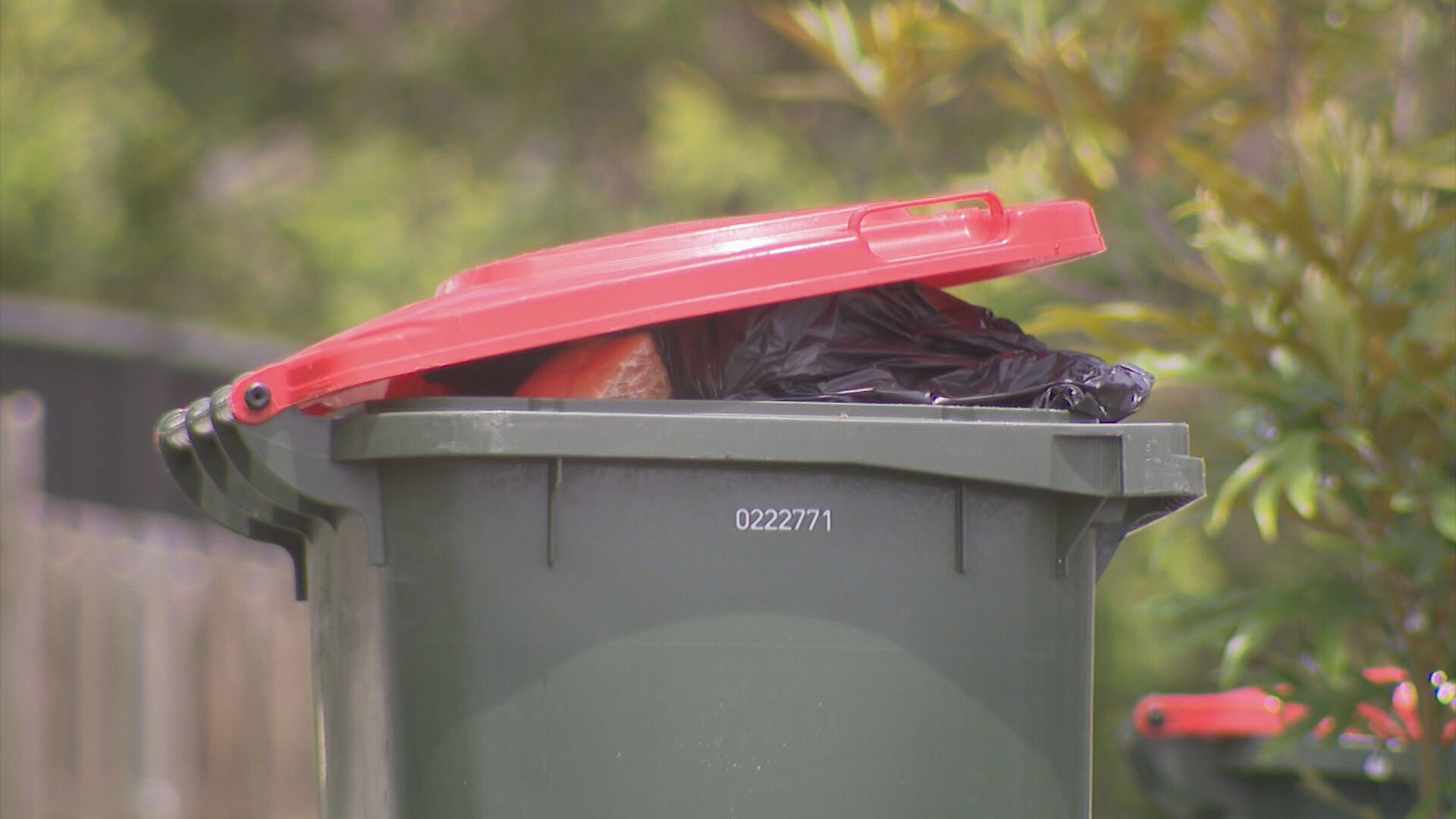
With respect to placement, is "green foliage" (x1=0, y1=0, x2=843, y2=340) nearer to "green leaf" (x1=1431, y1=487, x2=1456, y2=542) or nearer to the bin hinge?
"green leaf" (x1=1431, y1=487, x2=1456, y2=542)

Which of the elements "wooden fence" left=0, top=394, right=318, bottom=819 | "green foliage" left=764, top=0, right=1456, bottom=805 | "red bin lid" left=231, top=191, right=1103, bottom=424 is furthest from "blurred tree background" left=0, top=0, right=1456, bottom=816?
"wooden fence" left=0, top=394, right=318, bottom=819

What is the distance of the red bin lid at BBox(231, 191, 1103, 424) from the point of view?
6.84ft

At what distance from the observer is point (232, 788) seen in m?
5.43

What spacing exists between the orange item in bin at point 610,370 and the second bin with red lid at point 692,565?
0.12 metres

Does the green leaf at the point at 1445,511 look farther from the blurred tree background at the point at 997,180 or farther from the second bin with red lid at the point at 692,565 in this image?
the second bin with red lid at the point at 692,565

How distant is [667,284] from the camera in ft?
7.01

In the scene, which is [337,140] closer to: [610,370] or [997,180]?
[997,180]

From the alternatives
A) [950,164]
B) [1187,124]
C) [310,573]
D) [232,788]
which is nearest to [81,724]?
[232,788]

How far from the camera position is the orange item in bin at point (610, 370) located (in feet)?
7.31

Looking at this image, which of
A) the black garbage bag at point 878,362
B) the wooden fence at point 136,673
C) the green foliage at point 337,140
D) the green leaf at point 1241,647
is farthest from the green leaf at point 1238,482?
the green foliage at point 337,140

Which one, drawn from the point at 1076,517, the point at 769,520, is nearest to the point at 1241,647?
the point at 1076,517

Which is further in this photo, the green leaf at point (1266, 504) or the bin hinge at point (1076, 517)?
the green leaf at point (1266, 504)

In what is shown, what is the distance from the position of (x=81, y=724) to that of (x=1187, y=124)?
151 inches

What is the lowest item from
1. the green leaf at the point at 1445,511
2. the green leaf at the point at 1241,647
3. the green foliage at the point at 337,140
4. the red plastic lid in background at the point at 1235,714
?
the red plastic lid in background at the point at 1235,714
